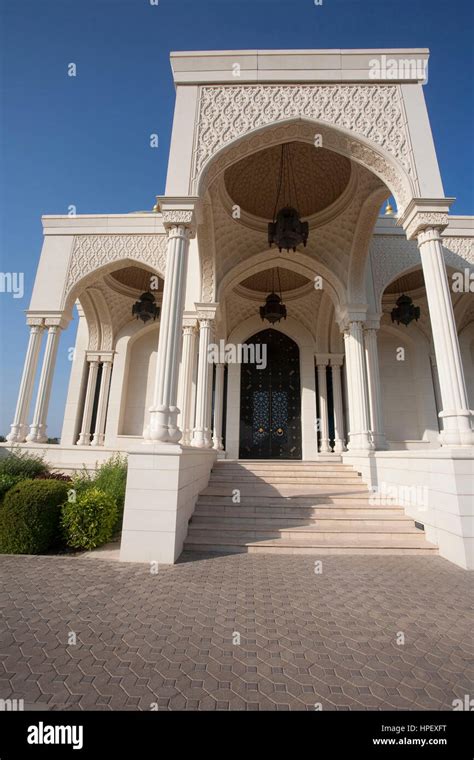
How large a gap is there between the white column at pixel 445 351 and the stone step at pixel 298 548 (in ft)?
4.81

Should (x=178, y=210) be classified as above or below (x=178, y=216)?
above

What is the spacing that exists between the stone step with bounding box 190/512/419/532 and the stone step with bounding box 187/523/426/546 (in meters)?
0.06

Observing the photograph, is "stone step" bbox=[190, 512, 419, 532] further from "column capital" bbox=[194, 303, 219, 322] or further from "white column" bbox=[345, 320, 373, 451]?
"column capital" bbox=[194, 303, 219, 322]

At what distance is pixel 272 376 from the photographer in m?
12.2

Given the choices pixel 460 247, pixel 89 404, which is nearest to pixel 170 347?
pixel 89 404

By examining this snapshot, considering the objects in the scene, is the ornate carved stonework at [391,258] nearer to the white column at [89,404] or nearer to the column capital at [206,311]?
the column capital at [206,311]

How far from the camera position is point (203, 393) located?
822cm

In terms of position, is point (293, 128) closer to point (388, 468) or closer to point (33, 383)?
point (388, 468)

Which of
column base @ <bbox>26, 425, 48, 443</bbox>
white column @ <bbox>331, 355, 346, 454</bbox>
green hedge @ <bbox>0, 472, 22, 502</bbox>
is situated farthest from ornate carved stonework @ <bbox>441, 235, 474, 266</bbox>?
column base @ <bbox>26, 425, 48, 443</bbox>

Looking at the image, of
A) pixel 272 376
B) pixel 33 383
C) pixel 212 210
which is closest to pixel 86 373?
pixel 33 383

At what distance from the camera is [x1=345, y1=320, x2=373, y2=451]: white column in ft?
25.2

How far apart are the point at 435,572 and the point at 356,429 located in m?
4.36

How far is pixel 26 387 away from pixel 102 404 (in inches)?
141

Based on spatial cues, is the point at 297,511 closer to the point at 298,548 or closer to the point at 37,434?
the point at 298,548
